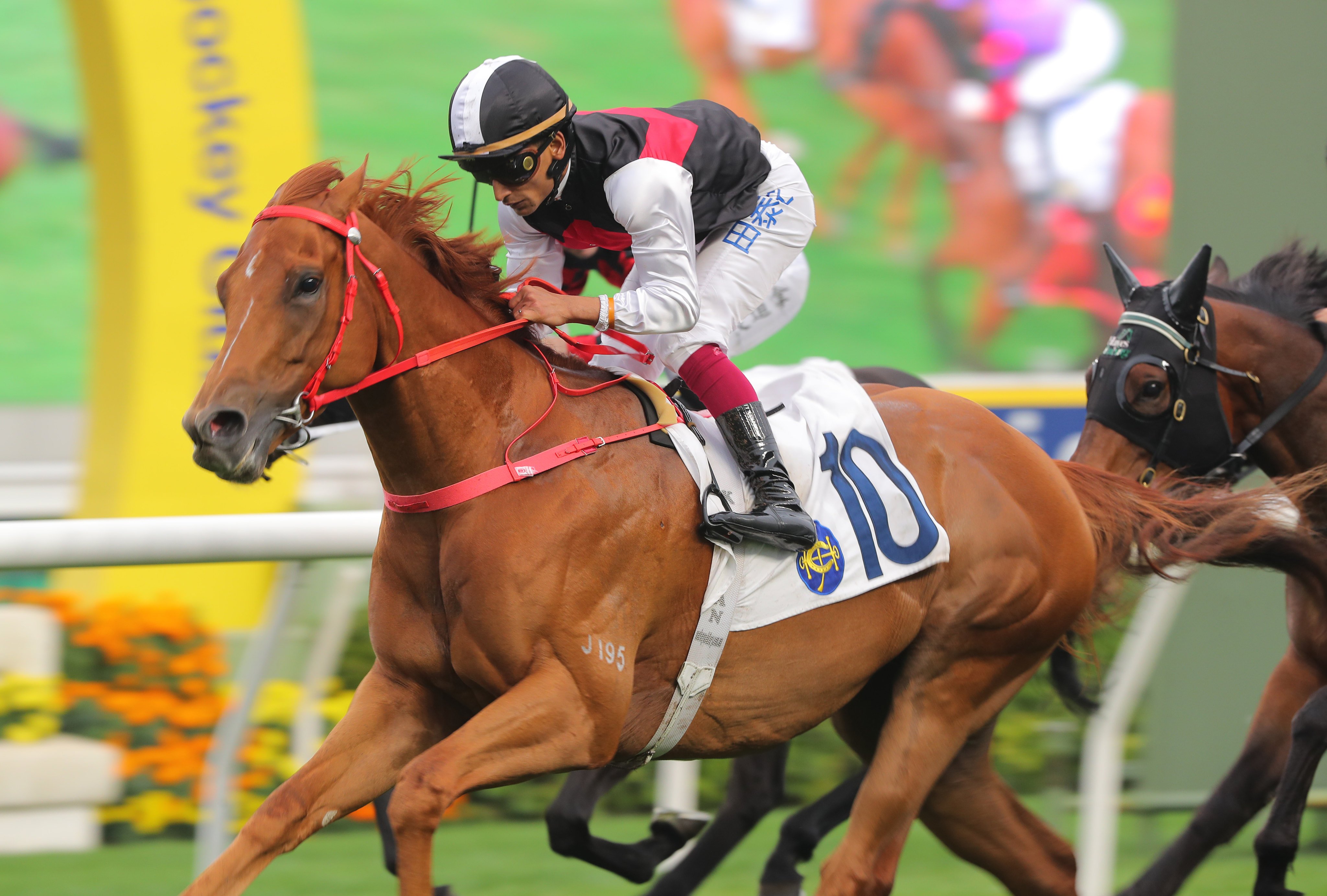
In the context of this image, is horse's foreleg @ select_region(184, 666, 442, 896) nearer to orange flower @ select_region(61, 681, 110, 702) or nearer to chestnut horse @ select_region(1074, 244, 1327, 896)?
orange flower @ select_region(61, 681, 110, 702)

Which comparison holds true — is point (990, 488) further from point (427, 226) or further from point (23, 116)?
point (23, 116)

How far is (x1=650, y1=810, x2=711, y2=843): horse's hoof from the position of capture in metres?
3.66

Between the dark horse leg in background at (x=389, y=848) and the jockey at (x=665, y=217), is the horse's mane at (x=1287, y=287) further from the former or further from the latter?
the dark horse leg in background at (x=389, y=848)

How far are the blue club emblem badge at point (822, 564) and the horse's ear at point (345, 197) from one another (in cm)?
107

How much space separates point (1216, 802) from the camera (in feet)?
11.5

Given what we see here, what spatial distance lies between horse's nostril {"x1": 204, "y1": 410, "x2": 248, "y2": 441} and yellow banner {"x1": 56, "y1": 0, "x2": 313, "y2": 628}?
10.4ft

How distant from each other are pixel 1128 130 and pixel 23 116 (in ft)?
36.8

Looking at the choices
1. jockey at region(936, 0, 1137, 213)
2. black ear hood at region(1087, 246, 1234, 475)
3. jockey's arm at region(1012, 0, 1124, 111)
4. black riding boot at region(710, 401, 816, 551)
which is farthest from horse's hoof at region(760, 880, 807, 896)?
jockey's arm at region(1012, 0, 1124, 111)

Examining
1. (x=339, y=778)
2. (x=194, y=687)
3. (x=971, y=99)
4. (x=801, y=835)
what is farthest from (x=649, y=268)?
(x=971, y=99)

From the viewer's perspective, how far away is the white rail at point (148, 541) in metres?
3.06

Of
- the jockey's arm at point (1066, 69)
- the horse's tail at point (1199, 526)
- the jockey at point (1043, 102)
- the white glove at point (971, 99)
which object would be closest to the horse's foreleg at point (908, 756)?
the horse's tail at point (1199, 526)

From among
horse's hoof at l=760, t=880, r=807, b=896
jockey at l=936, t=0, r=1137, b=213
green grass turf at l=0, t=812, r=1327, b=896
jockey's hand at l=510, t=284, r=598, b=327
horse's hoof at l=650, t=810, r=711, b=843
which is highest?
jockey's hand at l=510, t=284, r=598, b=327

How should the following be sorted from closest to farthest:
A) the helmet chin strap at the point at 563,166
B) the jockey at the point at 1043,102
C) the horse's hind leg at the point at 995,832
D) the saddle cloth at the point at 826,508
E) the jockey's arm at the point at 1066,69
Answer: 1. the helmet chin strap at the point at 563,166
2. the saddle cloth at the point at 826,508
3. the horse's hind leg at the point at 995,832
4. the jockey at the point at 1043,102
5. the jockey's arm at the point at 1066,69

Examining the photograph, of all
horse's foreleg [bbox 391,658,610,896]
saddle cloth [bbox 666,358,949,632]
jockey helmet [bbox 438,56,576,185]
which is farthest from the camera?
saddle cloth [bbox 666,358,949,632]
